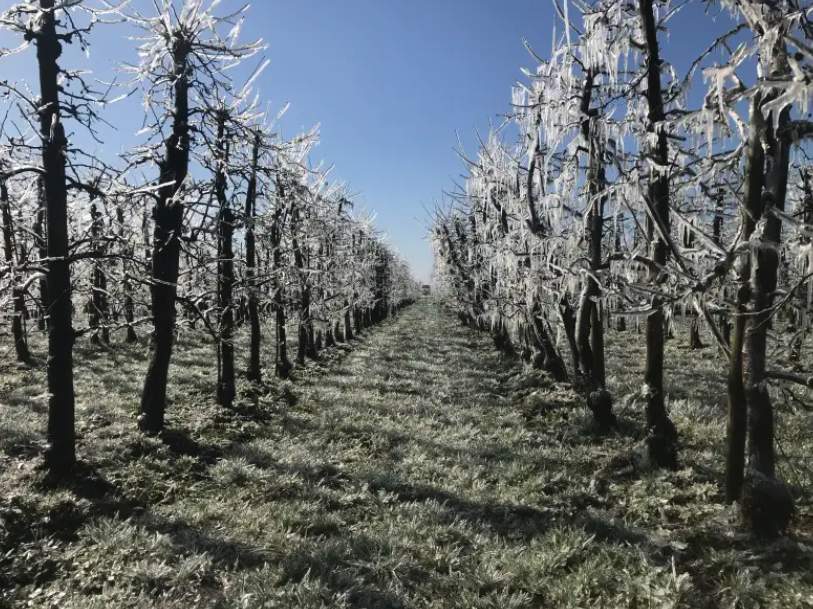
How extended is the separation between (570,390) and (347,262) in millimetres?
21466

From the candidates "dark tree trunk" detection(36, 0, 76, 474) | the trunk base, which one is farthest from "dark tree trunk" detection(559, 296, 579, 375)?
"dark tree trunk" detection(36, 0, 76, 474)

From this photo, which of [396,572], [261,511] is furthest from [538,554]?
[261,511]

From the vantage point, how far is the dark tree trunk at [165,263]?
1085 cm

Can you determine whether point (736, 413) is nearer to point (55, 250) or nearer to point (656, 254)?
point (656, 254)

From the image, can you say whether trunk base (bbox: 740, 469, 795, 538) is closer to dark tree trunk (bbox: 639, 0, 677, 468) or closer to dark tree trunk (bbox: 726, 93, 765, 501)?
dark tree trunk (bbox: 726, 93, 765, 501)

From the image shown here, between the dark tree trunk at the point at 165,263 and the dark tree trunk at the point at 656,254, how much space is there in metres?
9.02

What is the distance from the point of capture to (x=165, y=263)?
10.9 m

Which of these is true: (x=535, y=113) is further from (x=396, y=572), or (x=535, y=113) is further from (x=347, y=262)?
(x=347, y=262)

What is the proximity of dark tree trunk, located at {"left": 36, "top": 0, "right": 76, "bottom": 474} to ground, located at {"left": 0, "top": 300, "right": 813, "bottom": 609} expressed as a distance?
0.64m

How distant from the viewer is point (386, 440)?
1148 centimetres

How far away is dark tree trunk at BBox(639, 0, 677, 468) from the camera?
7395 millimetres

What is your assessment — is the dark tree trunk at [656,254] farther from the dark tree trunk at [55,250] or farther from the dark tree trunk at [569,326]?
the dark tree trunk at [55,250]

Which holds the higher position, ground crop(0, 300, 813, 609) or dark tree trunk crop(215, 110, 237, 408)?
dark tree trunk crop(215, 110, 237, 408)

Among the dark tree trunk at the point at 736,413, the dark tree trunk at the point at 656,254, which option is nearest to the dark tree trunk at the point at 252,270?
the dark tree trunk at the point at 656,254
